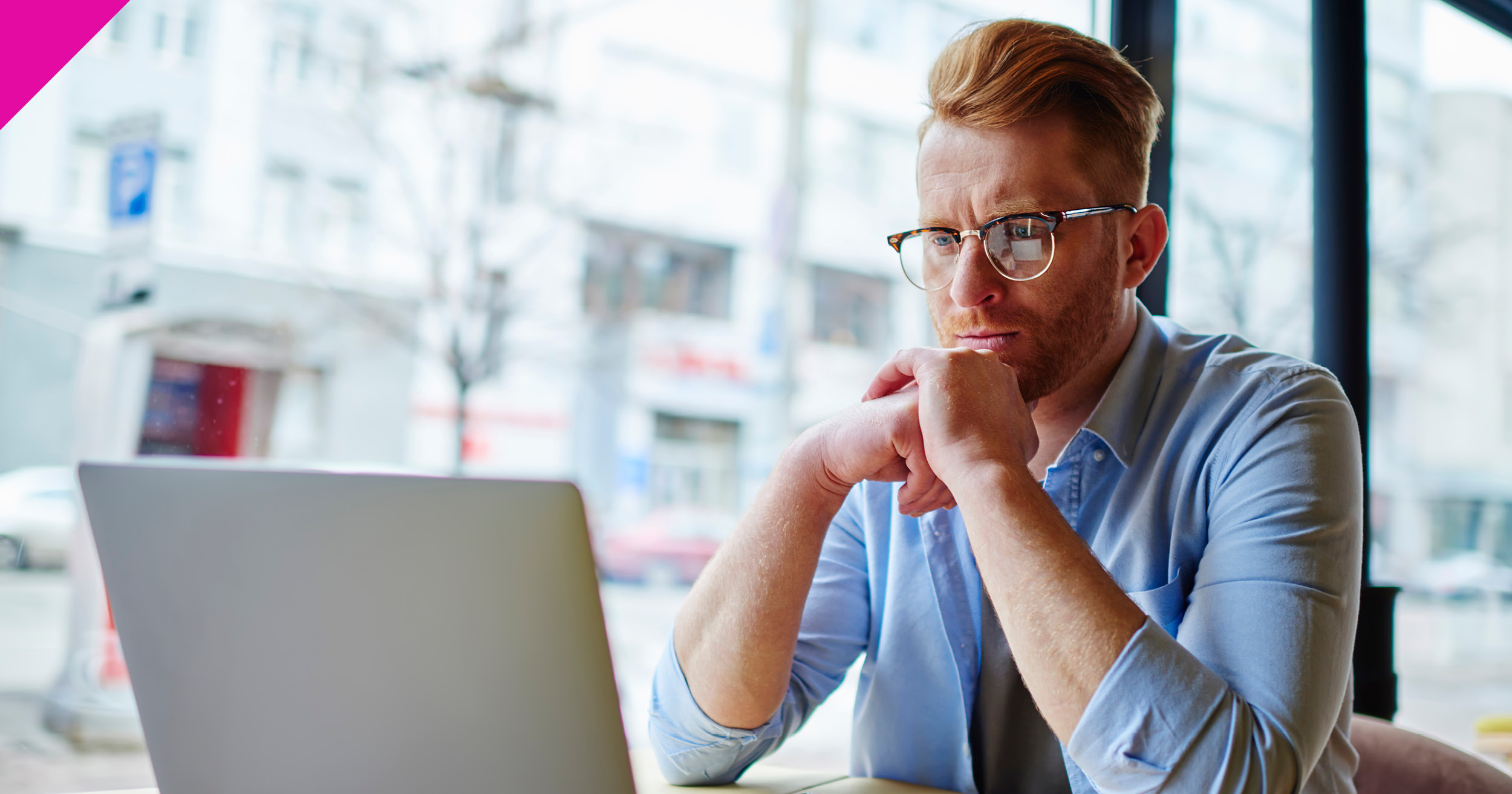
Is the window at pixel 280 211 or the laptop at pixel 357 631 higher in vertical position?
the window at pixel 280 211

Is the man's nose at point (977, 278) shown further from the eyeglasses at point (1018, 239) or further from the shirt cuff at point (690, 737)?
the shirt cuff at point (690, 737)

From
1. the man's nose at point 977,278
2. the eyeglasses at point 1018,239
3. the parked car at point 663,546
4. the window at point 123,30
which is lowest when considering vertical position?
the parked car at point 663,546

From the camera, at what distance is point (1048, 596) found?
2.70ft

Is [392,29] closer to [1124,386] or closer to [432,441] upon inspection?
[432,441]

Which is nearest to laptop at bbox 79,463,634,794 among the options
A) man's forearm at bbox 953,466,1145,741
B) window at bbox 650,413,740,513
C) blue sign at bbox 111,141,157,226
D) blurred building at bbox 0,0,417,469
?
man's forearm at bbox 953,466,1145,741

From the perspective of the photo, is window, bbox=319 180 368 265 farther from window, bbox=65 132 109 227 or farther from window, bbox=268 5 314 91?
window, bbox=65 132 109 227

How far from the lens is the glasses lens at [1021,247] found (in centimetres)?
114

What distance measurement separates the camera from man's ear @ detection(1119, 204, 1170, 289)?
123cm

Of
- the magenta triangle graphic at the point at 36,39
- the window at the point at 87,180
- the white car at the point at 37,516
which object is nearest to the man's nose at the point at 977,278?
the magenta triangle graphic at the point at 36,39

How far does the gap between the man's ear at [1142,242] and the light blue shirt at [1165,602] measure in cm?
7

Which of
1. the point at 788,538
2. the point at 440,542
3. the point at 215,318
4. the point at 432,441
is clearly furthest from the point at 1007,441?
the point at 432,441

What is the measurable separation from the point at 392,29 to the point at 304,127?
0.54 meters

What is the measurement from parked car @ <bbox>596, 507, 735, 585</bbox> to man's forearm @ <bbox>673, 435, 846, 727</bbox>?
494 centimetres

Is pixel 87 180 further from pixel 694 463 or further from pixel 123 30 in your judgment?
pixel 694 463
